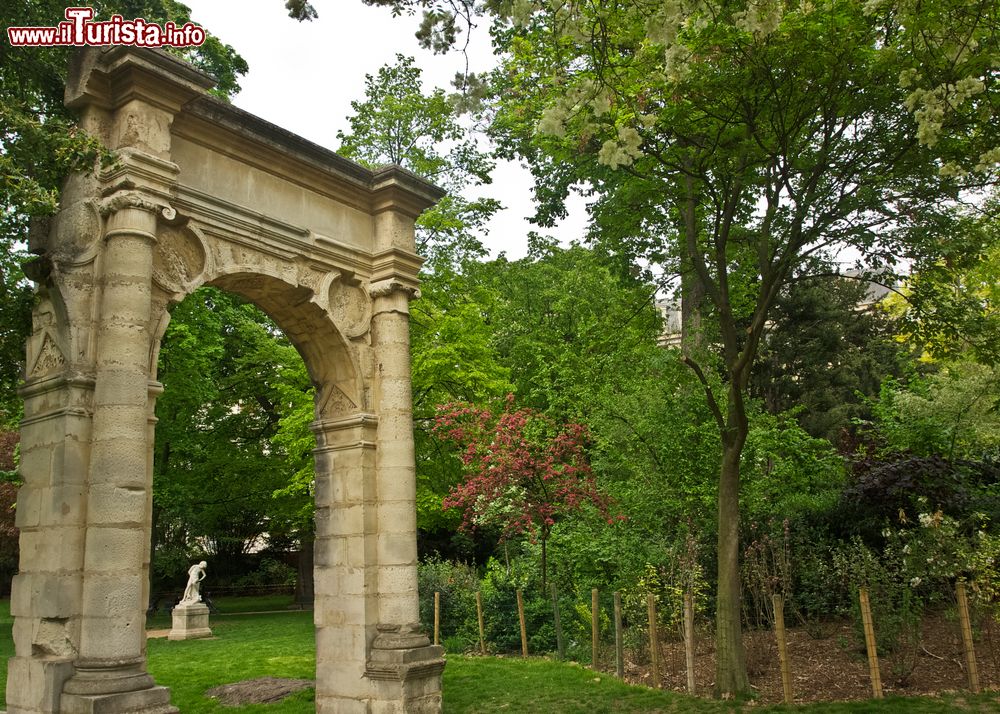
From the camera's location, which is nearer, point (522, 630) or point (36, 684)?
point (36, 684)

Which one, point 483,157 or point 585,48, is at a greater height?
point 483,157

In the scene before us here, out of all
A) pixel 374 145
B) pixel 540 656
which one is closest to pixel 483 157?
pixel 374 145

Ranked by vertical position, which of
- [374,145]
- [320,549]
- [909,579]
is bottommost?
[909,579]

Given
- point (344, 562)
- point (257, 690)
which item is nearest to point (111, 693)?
point (344, 562)

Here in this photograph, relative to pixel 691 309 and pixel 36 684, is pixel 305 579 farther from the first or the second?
pixel 36 684

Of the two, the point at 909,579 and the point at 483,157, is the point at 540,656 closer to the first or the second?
the point at 909,579

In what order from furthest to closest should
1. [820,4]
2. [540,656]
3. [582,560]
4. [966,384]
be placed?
[966,384], [582,560], [540,656], [820,4]

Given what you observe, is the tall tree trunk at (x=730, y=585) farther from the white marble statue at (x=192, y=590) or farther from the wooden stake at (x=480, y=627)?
the white marble statue at (x=192, y=590)

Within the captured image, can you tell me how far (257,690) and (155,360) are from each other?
5352mm

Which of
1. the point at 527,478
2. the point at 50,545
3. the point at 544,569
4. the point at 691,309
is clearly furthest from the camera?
the point at 691,309

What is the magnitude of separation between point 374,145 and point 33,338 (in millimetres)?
12317

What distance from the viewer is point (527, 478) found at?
1504 cm

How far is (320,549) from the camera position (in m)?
9.38

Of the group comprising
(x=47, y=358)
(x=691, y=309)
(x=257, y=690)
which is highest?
(x=691, y=309)
